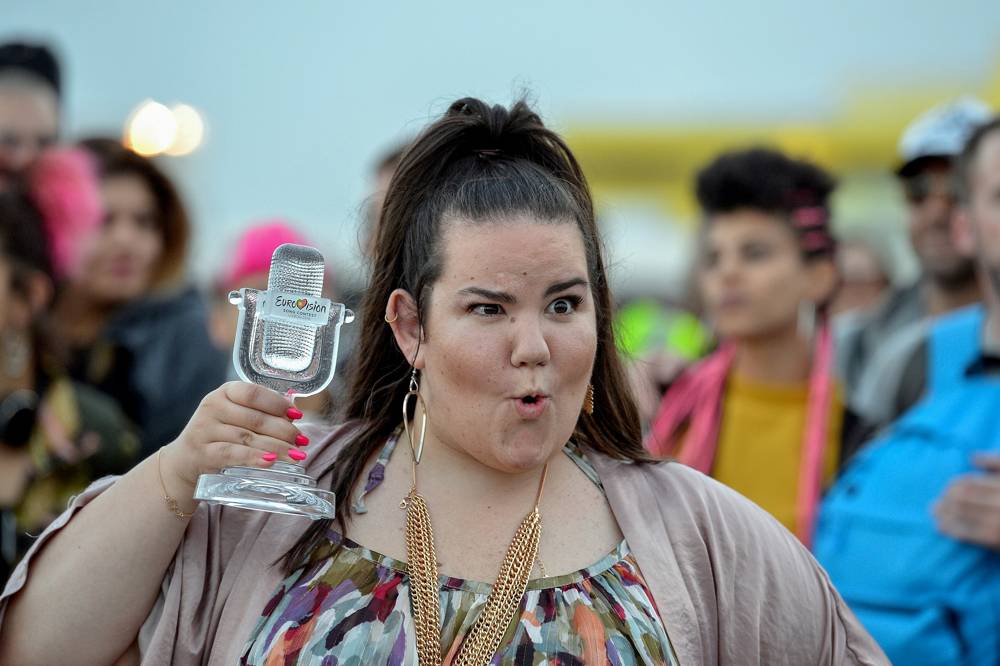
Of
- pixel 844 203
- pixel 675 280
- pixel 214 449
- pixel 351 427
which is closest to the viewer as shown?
pixel 214 449

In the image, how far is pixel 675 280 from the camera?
1309 cm

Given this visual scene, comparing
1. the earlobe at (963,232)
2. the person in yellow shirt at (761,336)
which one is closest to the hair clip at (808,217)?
the person in yellow shirt at (761,336)

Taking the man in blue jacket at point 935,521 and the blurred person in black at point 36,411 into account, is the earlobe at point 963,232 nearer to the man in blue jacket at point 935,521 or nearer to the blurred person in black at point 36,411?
the man in blue jacket at point 935,521

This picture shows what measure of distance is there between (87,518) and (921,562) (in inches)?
83.3

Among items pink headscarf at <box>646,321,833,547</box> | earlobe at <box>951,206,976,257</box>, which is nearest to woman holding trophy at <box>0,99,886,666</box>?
pink headscarf at <box>646,321,833,547</box>

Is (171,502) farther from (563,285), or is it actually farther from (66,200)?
(66,200)

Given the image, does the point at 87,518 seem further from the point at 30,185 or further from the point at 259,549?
the point at 30,185

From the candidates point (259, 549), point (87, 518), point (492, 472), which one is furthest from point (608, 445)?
point (87, 518)

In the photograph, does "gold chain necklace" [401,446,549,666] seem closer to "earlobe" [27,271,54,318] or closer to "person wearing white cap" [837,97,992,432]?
"earlobe" [27,271,54,318]

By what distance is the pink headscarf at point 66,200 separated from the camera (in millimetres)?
4449

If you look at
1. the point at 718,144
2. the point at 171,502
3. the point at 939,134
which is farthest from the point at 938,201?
the point at 718,144

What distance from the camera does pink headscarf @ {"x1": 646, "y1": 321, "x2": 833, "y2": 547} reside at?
13.3ft

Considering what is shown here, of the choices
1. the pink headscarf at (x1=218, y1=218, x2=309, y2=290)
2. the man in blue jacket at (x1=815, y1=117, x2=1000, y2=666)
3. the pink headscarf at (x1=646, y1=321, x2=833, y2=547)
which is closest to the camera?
the man in blue jacket at (x1=815, y1=117, x2=1000, y2=666)

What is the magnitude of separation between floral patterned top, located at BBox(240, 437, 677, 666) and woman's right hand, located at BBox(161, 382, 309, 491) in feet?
0.85
